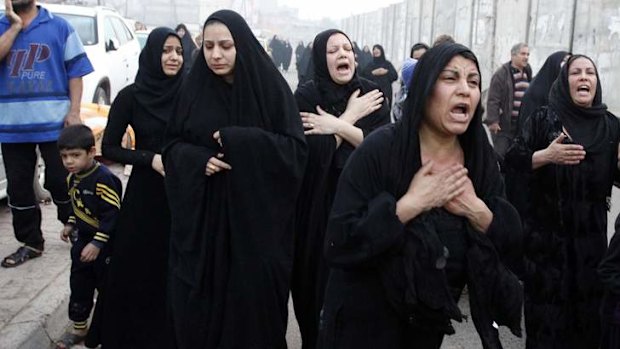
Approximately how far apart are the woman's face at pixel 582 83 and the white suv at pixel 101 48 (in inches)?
275

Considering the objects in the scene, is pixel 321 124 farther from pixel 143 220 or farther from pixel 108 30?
pixel 108 30

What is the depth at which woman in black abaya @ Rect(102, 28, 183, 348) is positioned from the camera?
12.0 ft

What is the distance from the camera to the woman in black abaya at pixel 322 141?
358 cm

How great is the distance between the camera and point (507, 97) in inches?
313

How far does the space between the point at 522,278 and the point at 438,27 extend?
21.3m

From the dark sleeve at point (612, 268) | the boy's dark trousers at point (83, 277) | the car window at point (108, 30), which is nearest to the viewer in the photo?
the dark sleeve at point (612, 268)

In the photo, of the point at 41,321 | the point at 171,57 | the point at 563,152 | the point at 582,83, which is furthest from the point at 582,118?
the point at 41,321

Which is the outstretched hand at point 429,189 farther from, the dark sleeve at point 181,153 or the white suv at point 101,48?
the white suv at point 101,48

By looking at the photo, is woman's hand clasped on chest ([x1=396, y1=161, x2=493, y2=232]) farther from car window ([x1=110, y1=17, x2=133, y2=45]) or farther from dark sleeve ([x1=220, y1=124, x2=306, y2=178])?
car window ([x1=110, y1=17, x2=133, y2=45])

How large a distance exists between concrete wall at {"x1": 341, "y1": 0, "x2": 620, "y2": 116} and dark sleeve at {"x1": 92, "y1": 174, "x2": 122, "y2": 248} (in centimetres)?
656

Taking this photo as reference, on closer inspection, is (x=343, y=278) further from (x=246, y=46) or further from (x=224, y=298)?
(x=246, y=46)

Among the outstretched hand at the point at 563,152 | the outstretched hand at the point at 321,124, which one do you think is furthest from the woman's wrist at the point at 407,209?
the outstretched hand at the point at 563,152

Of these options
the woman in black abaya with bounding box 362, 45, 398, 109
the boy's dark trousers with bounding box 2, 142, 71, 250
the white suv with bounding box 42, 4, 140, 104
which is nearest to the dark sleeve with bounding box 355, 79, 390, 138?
the boy's dark trousers with bounding box 2, 142, 71, 250

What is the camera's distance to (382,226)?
2156 millimetres
